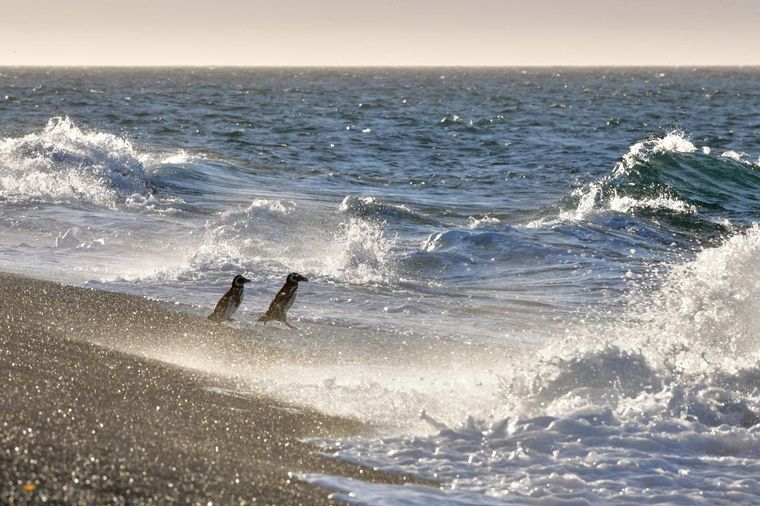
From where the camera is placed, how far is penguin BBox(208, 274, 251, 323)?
8789mm

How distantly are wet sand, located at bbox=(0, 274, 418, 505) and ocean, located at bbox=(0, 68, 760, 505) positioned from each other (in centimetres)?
31

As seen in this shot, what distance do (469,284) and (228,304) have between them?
4183 millimetres

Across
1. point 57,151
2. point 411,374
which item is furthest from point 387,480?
point 57,151

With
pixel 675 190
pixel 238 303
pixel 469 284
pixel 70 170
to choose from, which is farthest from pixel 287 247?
pixel 675 190

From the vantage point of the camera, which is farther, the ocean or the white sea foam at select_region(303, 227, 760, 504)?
the ocean

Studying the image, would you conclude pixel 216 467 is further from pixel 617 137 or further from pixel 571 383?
pixel 617 137

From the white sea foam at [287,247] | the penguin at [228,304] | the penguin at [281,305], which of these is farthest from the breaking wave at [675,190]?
the penguin at [228,304]

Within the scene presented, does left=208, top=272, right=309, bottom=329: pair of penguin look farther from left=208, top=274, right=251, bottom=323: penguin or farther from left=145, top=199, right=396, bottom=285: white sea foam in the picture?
left=145, top=199, right=396, bottom=285: white sea foam

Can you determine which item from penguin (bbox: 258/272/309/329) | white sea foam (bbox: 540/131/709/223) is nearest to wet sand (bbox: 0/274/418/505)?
penguin (bbox: 258/272/309/329)

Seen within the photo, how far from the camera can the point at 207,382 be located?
6.77 meters

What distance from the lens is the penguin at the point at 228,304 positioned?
8.79m

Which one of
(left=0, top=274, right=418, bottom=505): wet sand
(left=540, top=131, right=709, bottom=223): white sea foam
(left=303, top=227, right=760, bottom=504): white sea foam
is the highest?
(left=0, top=274, right=418, bottom=505): wet sand

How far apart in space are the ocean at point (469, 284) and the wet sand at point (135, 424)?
310 mm

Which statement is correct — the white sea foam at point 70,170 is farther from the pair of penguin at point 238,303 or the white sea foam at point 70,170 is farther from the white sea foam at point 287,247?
the pair of penguin at point 238,303
